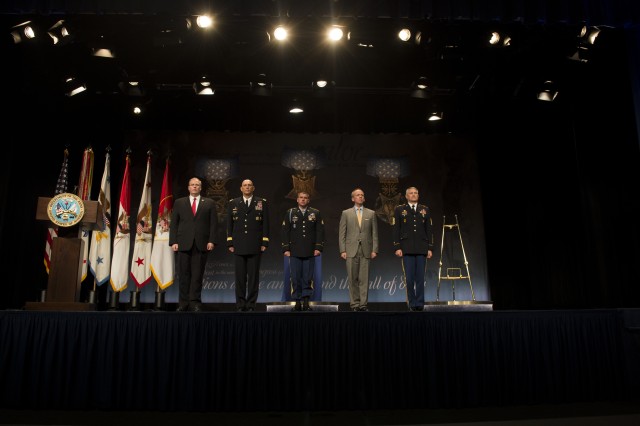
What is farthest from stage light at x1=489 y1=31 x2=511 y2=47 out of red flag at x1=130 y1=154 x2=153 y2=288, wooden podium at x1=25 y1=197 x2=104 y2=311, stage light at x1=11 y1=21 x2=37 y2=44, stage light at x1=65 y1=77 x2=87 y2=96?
stage light at x1=65 y1=77 x2=87 y2=96

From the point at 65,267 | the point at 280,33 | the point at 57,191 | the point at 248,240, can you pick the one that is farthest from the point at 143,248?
the point at 280,33

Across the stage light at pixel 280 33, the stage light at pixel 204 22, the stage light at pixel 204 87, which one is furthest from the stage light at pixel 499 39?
the stage light at pixel 204 87

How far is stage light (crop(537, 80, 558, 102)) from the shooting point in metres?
6.91

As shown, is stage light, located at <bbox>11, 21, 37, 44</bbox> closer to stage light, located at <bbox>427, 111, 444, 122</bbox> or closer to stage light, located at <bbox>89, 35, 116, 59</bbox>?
stage light, located at <bbox>89, 35, 116, 59</bbox>

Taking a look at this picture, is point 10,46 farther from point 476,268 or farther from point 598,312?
point 476,268

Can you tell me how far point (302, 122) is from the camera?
8.48 metres

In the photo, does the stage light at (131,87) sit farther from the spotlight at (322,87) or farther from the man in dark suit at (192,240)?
the man in dark suit at (192,240)

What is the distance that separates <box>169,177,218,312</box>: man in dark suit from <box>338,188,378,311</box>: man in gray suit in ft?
4.96

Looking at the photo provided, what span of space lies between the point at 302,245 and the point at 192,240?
1196 mm

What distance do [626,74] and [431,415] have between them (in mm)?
4333

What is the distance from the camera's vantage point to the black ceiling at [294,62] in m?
4.98

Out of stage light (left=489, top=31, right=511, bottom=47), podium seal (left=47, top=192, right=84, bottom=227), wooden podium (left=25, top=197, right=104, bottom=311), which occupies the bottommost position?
wooden podium (left=25, top=197, right=104, bottom=311)

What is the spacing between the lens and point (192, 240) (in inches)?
198

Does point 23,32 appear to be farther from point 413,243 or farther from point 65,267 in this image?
point 413,243
